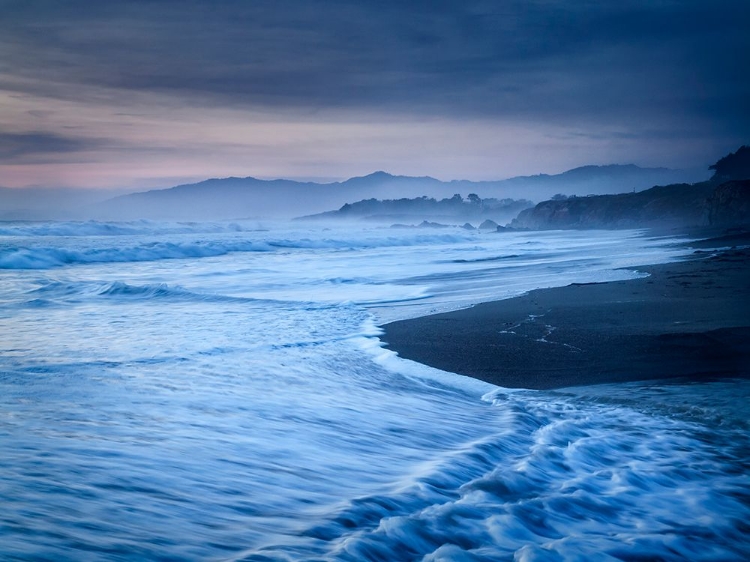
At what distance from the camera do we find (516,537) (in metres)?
2.85

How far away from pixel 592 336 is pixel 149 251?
24039 millimetres

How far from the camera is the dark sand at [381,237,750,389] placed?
5602mm

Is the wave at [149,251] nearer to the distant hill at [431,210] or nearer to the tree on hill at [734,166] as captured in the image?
the tree on hill at [734,166]

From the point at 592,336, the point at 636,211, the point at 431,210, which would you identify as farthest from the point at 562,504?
the point at 431,210

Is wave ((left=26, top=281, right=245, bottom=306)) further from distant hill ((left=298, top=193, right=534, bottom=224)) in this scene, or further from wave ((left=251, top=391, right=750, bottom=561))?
distant hill ((left=298, top=193, right=534, bottom=224))

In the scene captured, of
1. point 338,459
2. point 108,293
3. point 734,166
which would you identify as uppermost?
point 734,166

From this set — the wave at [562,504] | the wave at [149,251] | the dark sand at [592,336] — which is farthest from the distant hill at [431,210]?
the wave at [562,504]

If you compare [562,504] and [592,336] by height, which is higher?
[592,336]

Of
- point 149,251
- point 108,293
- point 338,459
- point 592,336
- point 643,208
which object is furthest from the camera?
point 643,208

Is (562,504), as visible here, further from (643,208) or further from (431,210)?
(431,210)

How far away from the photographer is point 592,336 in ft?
23.1

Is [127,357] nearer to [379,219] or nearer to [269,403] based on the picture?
[269,403]

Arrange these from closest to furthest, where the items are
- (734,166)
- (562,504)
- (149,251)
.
A: (562,504)
(149,251)
(734,166)

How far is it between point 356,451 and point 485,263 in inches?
656
